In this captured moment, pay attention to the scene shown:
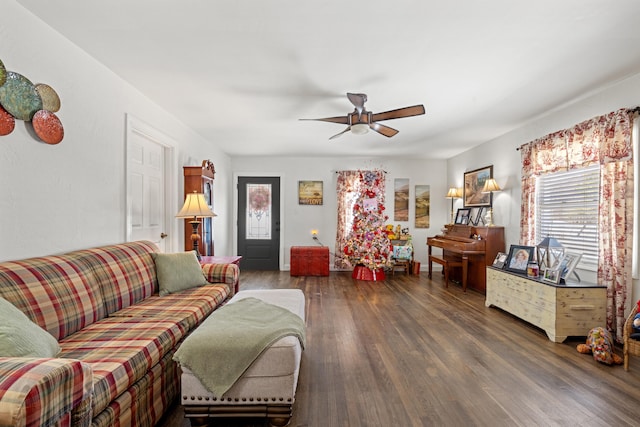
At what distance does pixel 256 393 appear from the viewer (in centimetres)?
172

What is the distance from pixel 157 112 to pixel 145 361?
296 centimetres

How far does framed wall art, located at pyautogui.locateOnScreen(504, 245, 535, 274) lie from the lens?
3812mm

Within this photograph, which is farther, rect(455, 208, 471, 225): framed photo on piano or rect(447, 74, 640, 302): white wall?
rect(455, 208, 471, 225): framed photo on piano

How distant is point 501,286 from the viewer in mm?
3961

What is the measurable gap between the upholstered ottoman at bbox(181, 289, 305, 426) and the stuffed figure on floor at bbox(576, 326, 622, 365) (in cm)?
253

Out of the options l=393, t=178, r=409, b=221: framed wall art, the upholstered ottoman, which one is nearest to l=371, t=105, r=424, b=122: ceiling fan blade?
the upholstered ottoman

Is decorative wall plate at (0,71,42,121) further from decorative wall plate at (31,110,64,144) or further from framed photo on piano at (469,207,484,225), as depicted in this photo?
framed photo on piano at (469,207,484,225)

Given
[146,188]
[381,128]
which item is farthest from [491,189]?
[146,188]

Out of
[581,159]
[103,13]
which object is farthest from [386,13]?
[581,159]

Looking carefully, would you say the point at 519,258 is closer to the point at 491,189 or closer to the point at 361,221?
the point at 491,189

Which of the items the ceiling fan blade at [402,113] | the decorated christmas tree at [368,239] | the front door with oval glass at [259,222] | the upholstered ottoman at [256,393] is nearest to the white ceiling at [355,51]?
the ceiling fan blade at [402,113]

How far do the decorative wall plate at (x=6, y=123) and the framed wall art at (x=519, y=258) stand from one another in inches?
184

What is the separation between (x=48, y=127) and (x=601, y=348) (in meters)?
4.38

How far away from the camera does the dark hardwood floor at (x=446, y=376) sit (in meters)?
1.89
